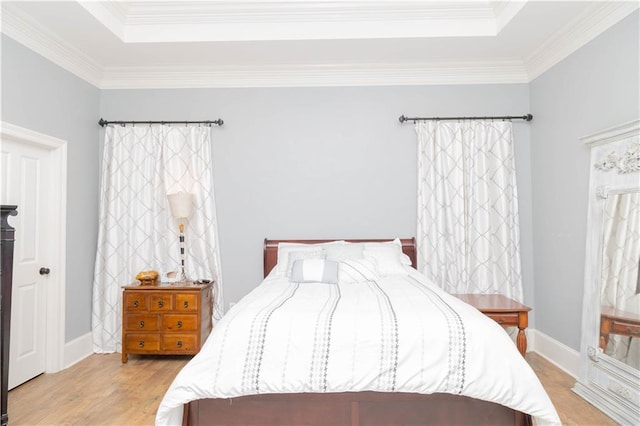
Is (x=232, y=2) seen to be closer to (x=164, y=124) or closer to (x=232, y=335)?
(x=164, y=124)

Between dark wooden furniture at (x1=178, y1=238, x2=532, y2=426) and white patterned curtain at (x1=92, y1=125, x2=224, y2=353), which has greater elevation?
white patterned curtain at (x1=92, y1=125, x2=224, y2=353)

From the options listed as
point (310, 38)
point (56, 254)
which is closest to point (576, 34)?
point (310, 38)

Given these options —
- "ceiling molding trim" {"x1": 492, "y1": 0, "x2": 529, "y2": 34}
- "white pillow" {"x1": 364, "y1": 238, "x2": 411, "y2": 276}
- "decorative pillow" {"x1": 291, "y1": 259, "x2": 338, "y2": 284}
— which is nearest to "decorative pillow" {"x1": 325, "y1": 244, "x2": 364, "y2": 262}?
"white pillow" {"x1": 364, "y1": 238, "x2": 411, "y2": 276}

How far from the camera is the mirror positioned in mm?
2531

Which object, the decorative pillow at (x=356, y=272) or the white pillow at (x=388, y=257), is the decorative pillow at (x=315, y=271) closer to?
the decorative pillow at (x=356, y=272)

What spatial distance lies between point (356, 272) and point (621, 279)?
1779 millimetres

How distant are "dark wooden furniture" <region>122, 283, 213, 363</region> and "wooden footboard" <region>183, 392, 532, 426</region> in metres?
1.74

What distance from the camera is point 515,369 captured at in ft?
6.12

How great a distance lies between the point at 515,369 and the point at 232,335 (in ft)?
4.40

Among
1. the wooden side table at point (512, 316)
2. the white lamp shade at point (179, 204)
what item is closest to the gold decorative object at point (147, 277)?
the white lamp shade at point (179, 204)

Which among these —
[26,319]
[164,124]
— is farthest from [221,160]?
[26,319]

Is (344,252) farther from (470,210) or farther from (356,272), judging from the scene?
(470,210)

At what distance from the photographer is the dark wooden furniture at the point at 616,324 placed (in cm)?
254

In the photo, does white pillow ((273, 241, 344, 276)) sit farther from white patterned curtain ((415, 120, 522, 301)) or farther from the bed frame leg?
the bed frame leg
